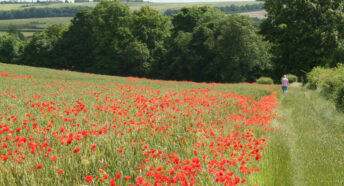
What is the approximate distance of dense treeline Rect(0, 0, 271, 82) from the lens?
53344 millimetres

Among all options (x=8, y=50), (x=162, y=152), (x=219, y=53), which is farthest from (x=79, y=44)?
(x=162, y=152)

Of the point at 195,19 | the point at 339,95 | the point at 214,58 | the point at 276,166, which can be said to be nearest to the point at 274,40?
the point at 214,58

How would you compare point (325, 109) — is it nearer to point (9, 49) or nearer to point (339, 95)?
point (339, 95)

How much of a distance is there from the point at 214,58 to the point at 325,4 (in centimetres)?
1908

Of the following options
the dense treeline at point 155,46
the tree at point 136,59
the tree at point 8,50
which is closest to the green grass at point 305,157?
the dense treeline at point 155,46

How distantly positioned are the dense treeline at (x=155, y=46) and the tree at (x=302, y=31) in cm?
547

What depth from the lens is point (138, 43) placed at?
60.5 m

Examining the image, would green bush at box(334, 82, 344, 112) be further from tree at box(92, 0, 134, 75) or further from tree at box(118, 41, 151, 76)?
tree at box(92, 0, 134, 75)

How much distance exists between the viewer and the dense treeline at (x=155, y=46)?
175 feet

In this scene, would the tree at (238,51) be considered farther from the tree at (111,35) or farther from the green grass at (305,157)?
the green grass at (305,157)

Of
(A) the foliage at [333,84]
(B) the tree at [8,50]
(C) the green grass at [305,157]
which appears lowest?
(B) the tree at [8,50]

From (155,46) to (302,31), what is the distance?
96.5 feet

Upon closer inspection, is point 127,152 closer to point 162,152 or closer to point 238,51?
point 162,152

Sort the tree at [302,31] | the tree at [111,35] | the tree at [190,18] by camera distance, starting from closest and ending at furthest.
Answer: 1. the tree at [302,31]
2. the tree at [190,18]
3. the tree at [111,35]
